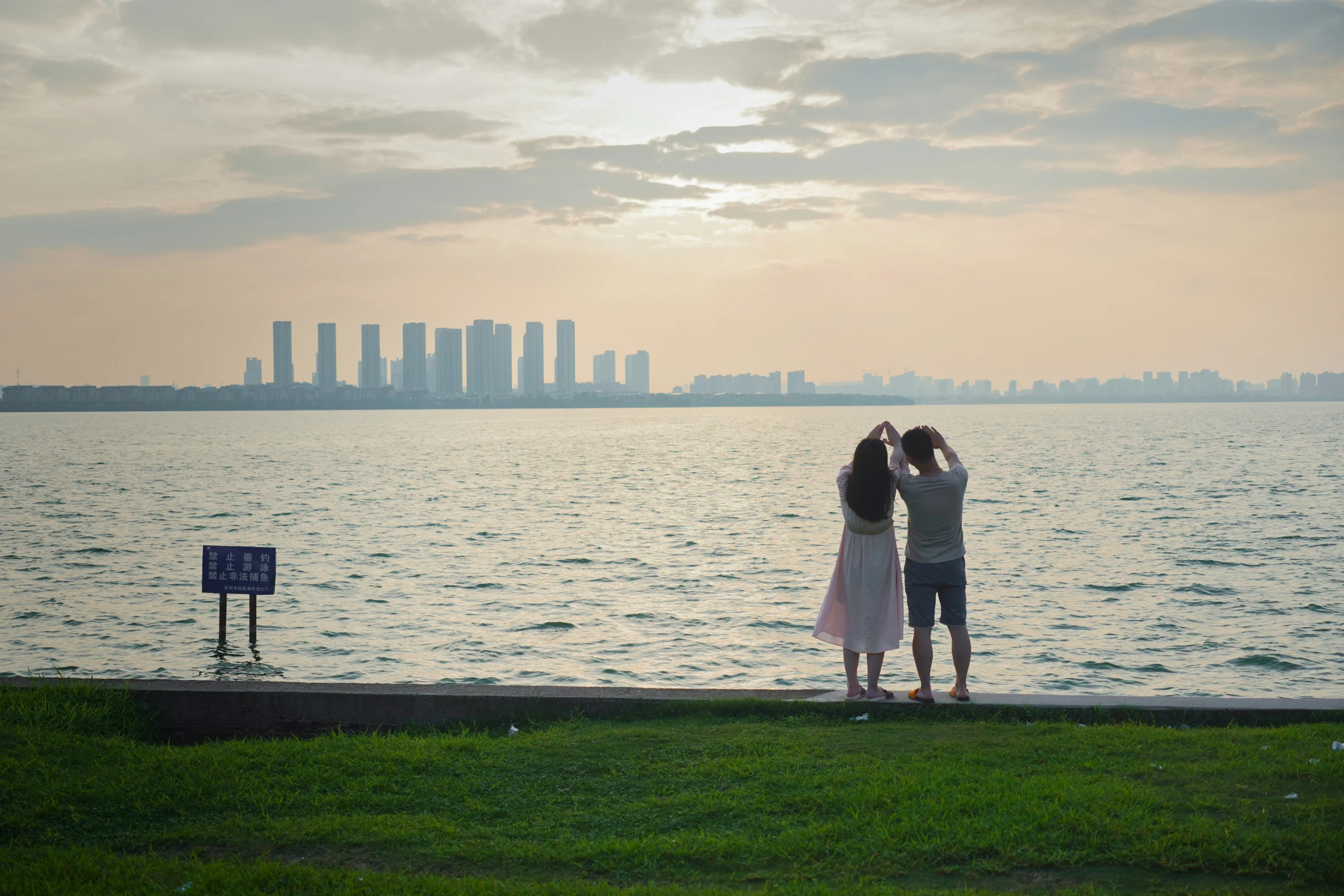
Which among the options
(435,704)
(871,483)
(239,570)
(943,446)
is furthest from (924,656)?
(239,570)

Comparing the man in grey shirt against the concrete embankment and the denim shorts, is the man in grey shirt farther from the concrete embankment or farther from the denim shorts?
the concrete embankment

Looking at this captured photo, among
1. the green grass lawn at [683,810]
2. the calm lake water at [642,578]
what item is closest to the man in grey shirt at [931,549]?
the green grass lawn at [683,810]

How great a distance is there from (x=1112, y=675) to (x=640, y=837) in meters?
10.7

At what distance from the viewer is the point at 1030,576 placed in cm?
2147

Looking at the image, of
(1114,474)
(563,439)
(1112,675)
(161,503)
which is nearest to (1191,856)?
(1112,675)

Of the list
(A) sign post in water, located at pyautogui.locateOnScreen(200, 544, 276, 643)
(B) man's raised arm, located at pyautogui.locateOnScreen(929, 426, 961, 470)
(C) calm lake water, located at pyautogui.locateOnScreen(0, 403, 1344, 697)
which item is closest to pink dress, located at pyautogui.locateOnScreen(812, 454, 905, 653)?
(B) man's raised arm, located at pyautogui.locateOnScreen(929, 426, 961, 470)

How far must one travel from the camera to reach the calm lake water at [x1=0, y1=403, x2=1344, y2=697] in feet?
46.8

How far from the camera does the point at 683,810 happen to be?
17.4 ft

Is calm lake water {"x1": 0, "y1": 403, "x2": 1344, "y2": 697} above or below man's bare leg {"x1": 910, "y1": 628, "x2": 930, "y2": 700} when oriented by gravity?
below

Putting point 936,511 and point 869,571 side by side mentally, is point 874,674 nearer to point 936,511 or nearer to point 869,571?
point 869,571

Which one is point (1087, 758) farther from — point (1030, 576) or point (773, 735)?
point (1030, 576)

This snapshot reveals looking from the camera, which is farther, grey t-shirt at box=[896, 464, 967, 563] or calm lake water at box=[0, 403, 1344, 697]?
calm lake water at box=[0, 403, 1344, 697]

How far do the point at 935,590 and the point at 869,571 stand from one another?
511 millimetres

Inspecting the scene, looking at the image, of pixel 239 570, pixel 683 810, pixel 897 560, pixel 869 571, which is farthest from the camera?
pixel 239 570
